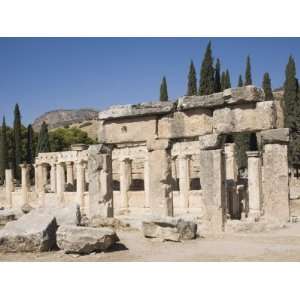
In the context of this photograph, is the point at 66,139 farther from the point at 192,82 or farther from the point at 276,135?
the point at 276,135

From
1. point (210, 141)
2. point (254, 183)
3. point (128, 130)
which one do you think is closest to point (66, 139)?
point (254, 183)

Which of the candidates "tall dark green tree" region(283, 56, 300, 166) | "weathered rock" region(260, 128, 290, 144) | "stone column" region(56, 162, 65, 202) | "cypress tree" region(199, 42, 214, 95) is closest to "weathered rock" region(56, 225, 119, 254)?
"weathered rock" region(260, 128, 290, 144)

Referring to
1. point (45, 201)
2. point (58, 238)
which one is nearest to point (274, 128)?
point (58, 238)

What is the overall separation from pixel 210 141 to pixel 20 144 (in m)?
37.0

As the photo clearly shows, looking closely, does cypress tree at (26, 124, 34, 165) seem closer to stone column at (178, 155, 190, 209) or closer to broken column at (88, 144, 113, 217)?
stone column at (178, 155, 190, 209)

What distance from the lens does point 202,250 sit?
10461 mm

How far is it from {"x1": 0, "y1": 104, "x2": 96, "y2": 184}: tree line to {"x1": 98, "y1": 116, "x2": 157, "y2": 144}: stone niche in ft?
97.5

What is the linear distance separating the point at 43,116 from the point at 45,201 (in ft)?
473

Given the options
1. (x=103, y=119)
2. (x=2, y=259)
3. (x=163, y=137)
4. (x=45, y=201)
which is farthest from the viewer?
(x=45, y=201)

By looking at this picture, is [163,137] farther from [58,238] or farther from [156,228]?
[58,238]

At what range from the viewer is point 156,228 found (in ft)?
39.2

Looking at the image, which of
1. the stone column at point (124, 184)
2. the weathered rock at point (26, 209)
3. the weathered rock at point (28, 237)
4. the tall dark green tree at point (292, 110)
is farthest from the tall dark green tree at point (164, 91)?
the weathered rock at point (28, 237)

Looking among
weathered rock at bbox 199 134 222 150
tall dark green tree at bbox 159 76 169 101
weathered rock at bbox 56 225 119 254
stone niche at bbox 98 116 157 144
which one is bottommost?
weathered rock at bbox 56 225 119 254

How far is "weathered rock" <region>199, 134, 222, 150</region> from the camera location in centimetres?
1378
